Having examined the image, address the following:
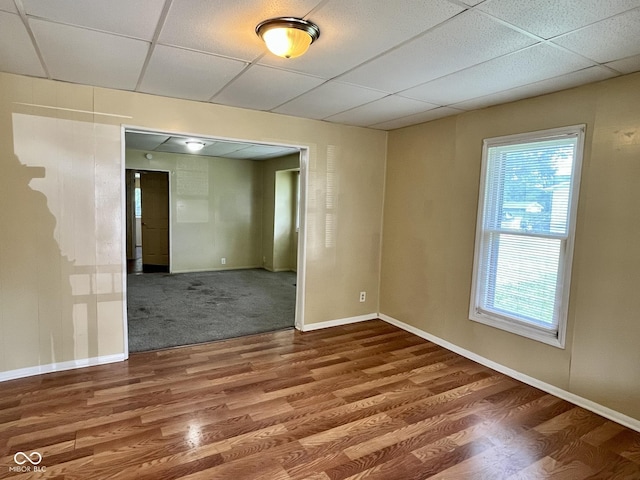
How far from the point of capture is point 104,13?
1849mm

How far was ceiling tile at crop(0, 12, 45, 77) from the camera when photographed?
1.97m

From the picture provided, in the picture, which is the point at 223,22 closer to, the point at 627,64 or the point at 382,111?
the point at 382,111

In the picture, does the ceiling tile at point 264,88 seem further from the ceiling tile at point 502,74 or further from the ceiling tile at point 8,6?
the ceiling tile at point 8,6

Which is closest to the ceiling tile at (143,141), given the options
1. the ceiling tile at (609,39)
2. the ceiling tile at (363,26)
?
the ceiling tile at (363,26)

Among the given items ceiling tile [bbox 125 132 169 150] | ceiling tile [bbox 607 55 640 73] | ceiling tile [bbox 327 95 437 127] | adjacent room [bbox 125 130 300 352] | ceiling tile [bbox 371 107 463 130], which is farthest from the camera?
adjacent room [bbox 125 130 300 352]

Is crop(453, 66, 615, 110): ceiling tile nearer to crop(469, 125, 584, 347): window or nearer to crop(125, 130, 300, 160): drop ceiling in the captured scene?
crop(469, 125, 584, 347): window

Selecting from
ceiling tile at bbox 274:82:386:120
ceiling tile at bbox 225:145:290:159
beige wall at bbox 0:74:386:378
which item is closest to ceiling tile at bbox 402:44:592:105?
ceiling tile at bbox 274:82:386:120

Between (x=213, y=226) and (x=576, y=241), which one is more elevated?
(x=576, y=241)

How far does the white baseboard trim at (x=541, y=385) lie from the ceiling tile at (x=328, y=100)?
8.57 feet

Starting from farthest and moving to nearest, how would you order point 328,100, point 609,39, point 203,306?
point 203,306 < point 328,100 < point 609,39

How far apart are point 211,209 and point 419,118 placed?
16.8 ft

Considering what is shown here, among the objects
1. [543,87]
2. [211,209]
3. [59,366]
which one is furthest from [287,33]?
[211,209]

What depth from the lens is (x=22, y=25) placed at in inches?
78.4

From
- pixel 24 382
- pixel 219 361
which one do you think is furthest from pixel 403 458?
pixel 24 382
